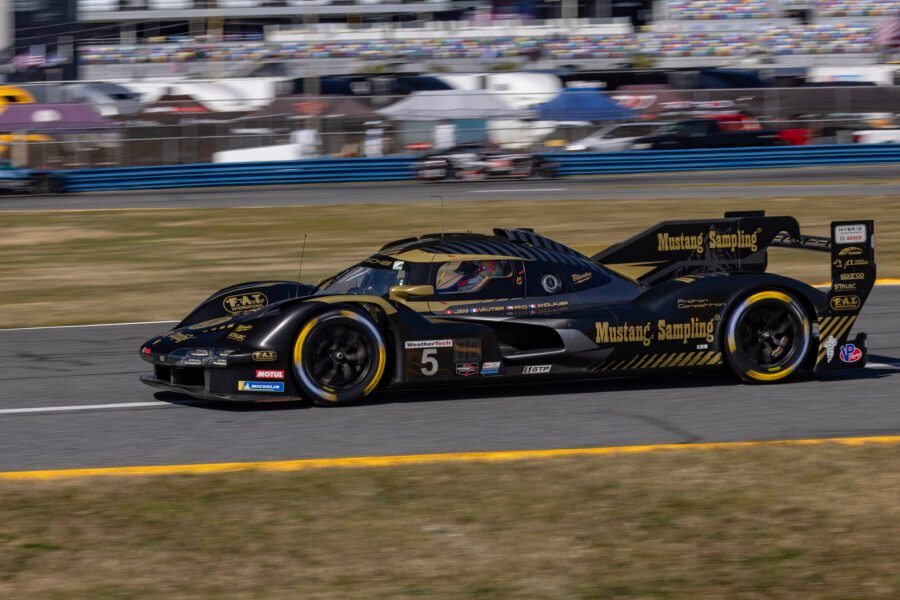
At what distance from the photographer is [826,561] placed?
16.0ft

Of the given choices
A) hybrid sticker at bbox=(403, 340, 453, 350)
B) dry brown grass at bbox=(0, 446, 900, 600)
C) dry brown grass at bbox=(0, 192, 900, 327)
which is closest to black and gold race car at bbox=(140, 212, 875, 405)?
hybrid sticker at bbox=(403, 340, 453, 350)

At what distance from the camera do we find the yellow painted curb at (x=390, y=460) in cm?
625

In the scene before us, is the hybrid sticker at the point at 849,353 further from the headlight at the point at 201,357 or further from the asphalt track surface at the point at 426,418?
the headlight at the point at 201,357

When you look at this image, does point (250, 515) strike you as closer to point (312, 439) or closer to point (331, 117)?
point (312, 439)

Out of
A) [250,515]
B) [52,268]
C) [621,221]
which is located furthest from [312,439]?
[621,221]

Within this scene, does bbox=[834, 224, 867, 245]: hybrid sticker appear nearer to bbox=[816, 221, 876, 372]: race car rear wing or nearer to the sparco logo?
bbox=[816, 221, 876, 372]: race car rear wing

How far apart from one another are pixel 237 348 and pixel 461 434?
5.01 feet

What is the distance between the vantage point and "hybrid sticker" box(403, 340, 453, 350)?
7.69 m

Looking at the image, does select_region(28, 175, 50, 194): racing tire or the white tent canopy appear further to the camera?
the white tent canopy

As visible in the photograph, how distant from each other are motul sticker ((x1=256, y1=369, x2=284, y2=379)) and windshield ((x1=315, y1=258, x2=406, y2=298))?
780 millimetres

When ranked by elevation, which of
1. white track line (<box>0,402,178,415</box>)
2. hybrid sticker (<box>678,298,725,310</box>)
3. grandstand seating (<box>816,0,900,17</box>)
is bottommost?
white track line (<box>0,402,178,415</box>)

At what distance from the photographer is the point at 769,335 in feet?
27.1

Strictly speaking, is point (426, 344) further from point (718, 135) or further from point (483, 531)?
point (718, 135)

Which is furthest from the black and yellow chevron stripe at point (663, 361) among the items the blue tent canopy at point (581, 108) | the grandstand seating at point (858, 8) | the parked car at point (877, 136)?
the grandstand seating at point (858, 8)
